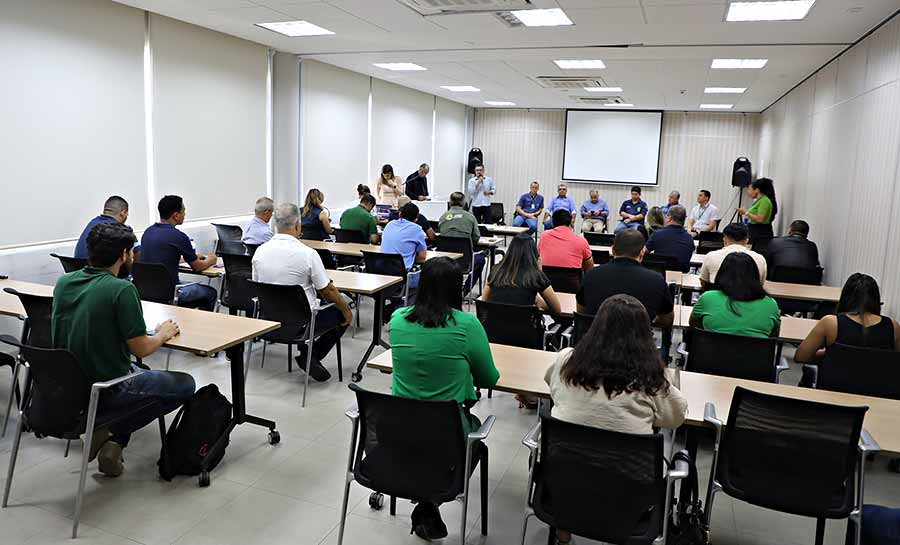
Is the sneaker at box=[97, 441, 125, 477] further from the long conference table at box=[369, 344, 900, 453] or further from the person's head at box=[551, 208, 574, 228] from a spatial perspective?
the person's head at box=[551, 208, 574, 228]

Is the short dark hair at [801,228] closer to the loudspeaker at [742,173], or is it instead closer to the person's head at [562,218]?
the person's head at [562,218]

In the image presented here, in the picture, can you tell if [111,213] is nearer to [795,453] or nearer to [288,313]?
[288,313]

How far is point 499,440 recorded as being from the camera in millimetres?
4043

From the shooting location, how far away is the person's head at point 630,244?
13.0 feet

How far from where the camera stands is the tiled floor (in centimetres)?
A: 290

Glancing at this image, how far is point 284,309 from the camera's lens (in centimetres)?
446

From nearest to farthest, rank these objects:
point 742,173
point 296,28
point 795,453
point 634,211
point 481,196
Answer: point 795,453 < point 296,28 < point 634,211 < point 742,173 < point 481,196

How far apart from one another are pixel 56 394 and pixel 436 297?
1.76 m

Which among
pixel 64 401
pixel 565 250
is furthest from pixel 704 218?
pixel 64 401

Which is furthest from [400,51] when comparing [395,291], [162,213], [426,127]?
[426,127]

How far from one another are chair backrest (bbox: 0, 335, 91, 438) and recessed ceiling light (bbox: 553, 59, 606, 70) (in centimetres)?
721

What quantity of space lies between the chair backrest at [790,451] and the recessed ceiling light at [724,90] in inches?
363

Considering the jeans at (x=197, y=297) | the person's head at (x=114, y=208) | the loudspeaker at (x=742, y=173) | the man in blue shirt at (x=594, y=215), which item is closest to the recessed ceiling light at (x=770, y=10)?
the jeans at (x=197, y=297)

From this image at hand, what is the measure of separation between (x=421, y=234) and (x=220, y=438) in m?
3.28
